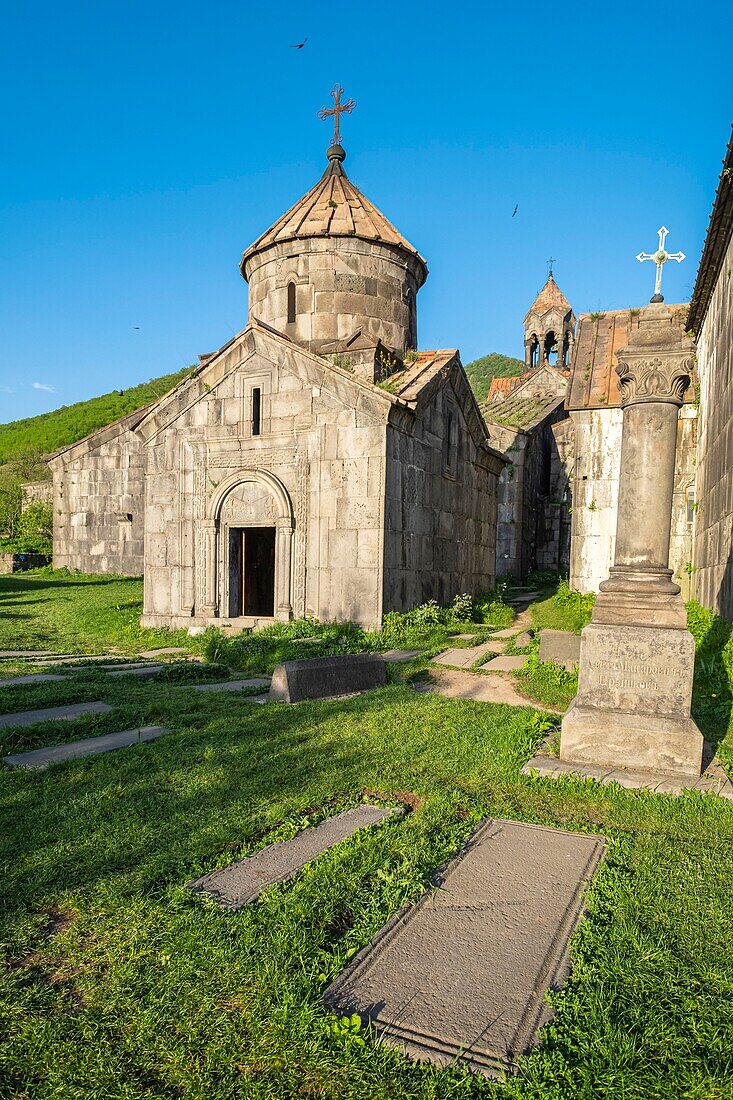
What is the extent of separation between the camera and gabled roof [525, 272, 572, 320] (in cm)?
3425

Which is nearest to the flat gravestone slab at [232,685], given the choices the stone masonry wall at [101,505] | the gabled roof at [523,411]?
Answer: the stone masonry wall at [101,505]

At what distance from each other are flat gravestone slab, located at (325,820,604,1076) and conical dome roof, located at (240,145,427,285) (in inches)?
533

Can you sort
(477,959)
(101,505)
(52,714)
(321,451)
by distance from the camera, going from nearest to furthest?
(477,959), (52,714), (321,451), (101,505)

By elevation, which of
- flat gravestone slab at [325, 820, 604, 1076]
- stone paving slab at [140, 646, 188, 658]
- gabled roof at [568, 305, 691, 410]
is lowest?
stone paving slab at [140, 646, 188, 658]

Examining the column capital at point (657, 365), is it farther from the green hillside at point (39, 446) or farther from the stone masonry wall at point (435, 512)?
the green hillside at point (39, 446)

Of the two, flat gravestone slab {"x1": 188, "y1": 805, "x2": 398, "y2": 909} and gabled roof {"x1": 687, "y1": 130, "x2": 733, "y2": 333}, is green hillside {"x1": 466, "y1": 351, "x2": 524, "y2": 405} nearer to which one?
gabled roof {"x1": 687, "y1": 130, "x2": 733, "y2": 333}

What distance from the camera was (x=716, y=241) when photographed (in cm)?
1022

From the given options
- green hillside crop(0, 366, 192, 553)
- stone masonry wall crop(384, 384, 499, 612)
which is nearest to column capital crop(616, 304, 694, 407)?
stone masonry wall crop(384, 384, 499, 612)

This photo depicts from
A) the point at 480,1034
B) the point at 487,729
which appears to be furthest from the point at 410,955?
the point at 487,729

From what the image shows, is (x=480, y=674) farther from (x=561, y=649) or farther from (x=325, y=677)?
(x=325, y=677)

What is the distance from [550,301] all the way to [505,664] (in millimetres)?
30253

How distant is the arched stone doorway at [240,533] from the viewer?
11.4 metres

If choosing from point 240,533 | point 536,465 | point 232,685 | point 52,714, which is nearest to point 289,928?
point 52,714

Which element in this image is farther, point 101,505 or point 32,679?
point 101,505
